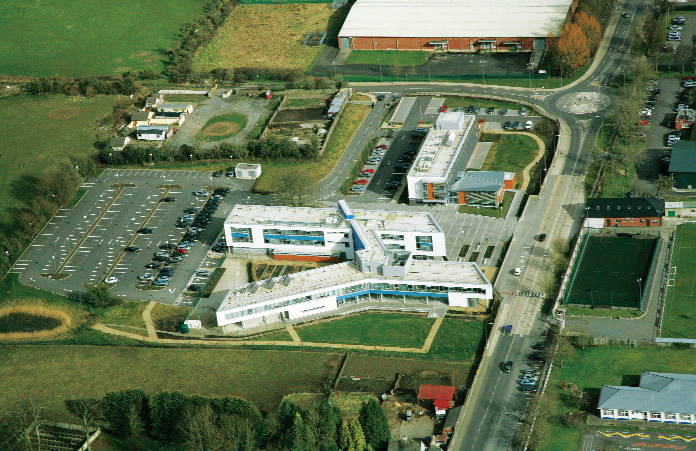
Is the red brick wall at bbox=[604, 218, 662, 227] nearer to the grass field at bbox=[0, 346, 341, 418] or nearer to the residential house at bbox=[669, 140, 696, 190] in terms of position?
the residential house at bbox=[669, 140, 696, 190]

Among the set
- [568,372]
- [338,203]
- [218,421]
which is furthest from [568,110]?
[218,421]

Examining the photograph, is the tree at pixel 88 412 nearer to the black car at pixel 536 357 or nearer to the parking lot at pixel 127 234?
the parking lot at pixel 127 234

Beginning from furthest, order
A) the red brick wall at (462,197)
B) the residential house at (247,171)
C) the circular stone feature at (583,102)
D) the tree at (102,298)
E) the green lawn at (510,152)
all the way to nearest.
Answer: the circular stone feature at (583,102) → the residential house at (247,171) → the green lawn at (510,152) → the red brick wall at (462,197) → the tree at (102,298)

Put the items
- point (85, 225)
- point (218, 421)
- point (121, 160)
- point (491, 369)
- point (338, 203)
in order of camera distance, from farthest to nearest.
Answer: point (121, 160)
point (85, 225)
point (338, 203)
point (491, 369)
point (218, 421)

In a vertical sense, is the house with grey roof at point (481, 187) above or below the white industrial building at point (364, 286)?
above

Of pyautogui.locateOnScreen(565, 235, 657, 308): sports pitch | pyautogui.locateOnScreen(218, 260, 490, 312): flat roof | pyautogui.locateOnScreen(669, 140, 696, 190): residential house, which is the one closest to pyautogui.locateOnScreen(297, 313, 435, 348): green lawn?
pyautogui.locateOnScreen(218, 260, 490, 312): flat roof

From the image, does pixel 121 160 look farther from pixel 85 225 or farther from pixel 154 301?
pixel 154 301

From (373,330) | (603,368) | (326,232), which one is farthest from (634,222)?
(326,232)

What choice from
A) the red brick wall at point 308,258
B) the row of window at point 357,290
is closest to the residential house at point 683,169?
the row of window at point 357,290
